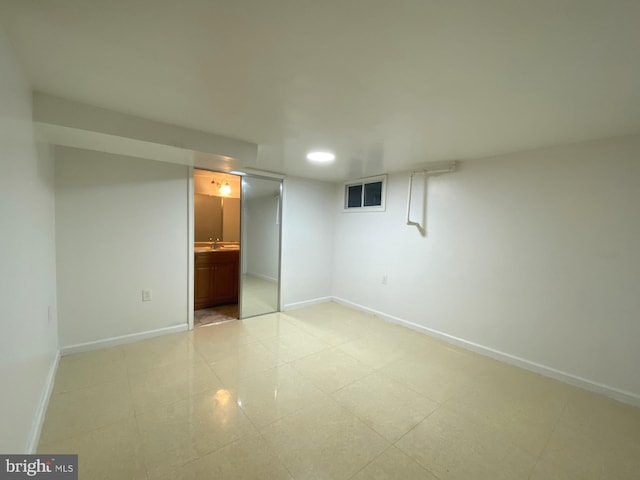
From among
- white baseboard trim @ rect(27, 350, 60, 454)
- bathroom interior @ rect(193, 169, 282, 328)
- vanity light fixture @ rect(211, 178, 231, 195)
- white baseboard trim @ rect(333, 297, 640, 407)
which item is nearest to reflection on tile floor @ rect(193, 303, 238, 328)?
bathroom interior @ rect(193, 169, 282, 328)

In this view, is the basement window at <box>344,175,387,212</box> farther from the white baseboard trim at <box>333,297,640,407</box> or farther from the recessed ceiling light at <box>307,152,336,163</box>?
the white baseboard trim at <box>333,297,640,407</box>

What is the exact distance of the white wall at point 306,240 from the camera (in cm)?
402

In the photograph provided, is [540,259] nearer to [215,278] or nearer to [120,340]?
[215,278]

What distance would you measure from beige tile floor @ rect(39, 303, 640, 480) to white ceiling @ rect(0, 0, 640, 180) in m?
2.13

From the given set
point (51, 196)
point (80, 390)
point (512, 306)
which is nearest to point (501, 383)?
point (512, 306)

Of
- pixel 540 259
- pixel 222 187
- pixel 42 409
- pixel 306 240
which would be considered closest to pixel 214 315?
pixel 306 240

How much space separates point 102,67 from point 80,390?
7.47 feet

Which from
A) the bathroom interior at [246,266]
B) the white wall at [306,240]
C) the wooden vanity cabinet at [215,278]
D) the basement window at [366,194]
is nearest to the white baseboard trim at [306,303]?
the white wall at [306,240]

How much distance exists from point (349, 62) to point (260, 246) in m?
3.04

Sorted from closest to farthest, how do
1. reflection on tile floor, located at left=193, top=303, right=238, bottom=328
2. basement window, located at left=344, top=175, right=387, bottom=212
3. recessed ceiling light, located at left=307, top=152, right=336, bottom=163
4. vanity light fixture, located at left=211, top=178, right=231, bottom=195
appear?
recessed ceiling light, located at left=307, top=152, right=336, bottom=163
reflection on tile floor, located at left=193, top=303, right=238, bottom=328
basement window, located at left=344, top=175, right=387, bottom=212
vanity light fixture, located at left=211, top=178, right=231, bottom=195

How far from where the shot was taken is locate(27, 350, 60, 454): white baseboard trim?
146 cm

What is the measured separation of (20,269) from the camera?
1.34 m

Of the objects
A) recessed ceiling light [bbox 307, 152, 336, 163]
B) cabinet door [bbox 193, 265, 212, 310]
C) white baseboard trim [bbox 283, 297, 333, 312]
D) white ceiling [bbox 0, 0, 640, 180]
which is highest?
white ceiling [bbox 0, 0, 640, 180]

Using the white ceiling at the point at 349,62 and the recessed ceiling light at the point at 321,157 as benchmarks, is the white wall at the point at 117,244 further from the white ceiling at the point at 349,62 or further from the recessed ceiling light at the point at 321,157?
the recessed ceiling light at the point at 321,157
